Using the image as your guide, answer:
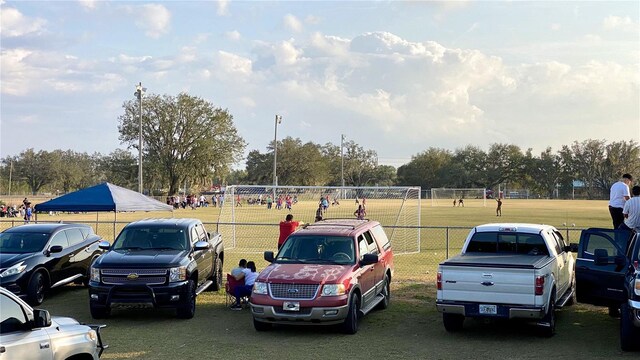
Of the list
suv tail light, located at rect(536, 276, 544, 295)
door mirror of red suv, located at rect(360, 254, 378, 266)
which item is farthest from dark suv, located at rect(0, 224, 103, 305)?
suv tail light, located at rect(536, 276, 544, 295)

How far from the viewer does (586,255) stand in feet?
35.8

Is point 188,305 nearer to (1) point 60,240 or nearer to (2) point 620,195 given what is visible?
(1) point 60,240

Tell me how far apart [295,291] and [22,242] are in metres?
7.26

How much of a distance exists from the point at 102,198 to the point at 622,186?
14.3m

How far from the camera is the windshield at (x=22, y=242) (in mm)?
13593

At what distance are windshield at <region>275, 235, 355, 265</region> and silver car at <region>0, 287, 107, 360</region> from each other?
218 inches

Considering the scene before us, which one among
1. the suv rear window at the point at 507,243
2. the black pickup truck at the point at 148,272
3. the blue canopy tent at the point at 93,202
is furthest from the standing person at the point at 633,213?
the blue canopy tent at the point at 93,202

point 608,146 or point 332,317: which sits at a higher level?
point 608,146

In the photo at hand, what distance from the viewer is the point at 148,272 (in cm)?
1138

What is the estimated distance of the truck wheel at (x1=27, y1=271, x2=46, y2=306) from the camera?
1273 centimetres

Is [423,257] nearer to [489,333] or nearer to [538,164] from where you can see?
[489,333]

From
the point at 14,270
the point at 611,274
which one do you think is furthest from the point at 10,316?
the point at 611,274

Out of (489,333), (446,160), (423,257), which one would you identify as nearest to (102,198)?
(423,257)

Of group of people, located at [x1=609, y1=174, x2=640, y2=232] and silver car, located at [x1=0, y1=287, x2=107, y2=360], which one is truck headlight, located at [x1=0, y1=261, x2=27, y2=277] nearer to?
silver car, located at [x1=0, y1=287, x2=107, y2=360]
